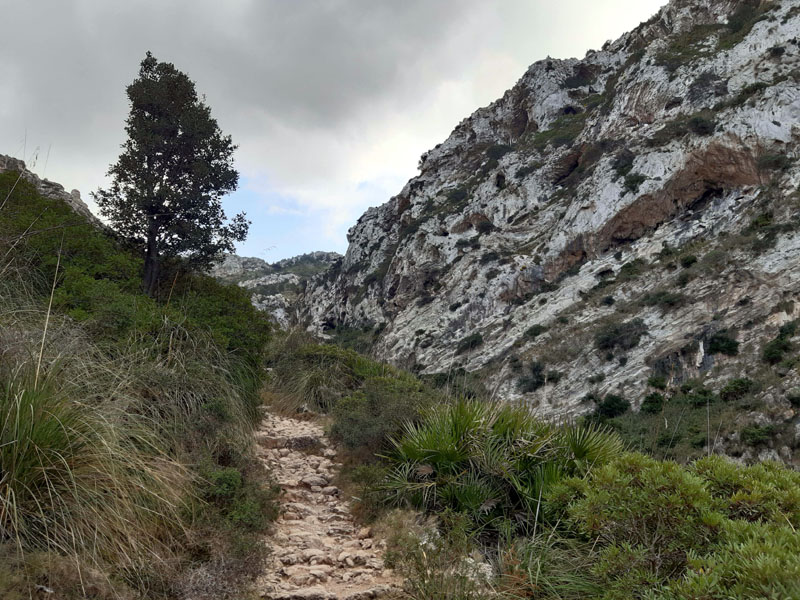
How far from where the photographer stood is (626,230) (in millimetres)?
34500

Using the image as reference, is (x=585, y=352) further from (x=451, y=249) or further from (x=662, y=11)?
(x=662, y=11)

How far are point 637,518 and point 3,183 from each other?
35.9 ft

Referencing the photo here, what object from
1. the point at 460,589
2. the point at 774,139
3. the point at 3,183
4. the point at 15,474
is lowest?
the point at 460,589

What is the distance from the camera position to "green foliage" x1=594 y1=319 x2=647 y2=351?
86.2ft

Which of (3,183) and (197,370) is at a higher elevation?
(3,183)

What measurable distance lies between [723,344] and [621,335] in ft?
16.7

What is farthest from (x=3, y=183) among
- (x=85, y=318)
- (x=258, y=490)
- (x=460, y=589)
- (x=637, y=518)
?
(x=637, y=518)

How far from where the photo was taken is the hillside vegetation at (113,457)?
2.61 meters

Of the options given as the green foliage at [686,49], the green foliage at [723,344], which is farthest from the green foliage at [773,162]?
the green foliage at [686,49]

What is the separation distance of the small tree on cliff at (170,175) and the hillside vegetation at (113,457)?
14.6ft

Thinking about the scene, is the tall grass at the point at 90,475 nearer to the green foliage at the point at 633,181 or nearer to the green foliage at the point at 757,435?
the green foliage at the point at 757,435

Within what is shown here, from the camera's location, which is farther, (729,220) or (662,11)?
(662,11)

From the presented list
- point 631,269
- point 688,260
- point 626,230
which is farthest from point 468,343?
point 688,260

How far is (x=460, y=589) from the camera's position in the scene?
122 inches
